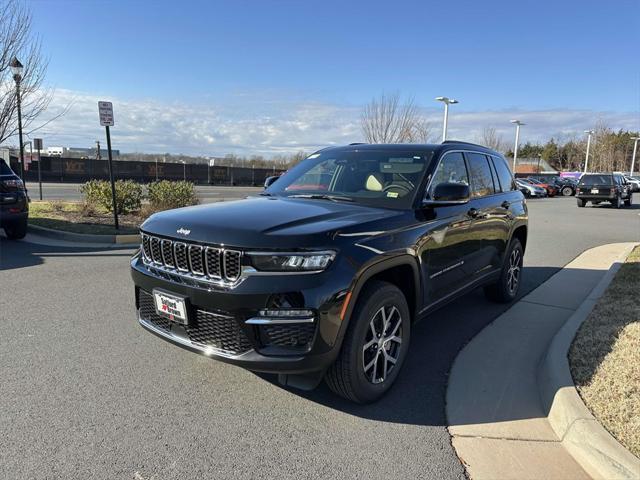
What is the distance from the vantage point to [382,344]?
3391mm

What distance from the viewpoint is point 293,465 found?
106 inches

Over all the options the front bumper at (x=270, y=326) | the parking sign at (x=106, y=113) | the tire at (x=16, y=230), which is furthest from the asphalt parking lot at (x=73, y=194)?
the front bumper at (x=270, y=326)

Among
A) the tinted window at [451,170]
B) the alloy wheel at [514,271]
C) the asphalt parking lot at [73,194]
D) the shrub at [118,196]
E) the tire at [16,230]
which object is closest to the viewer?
the tinted window at [451,170]

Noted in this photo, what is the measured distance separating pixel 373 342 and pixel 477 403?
0.93m

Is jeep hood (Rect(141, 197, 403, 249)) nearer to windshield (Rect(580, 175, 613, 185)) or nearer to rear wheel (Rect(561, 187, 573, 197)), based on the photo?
windshield (Rect(580, 175, 613, 185))

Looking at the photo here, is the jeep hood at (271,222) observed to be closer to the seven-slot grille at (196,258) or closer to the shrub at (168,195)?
the seven-slot grille at (196,258)

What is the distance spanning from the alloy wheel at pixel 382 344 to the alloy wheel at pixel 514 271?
298 centimetres

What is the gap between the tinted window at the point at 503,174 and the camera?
18.7 ft

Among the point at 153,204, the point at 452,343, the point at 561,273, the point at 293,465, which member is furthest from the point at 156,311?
the point at 153,204

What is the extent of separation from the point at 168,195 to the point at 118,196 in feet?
4.12

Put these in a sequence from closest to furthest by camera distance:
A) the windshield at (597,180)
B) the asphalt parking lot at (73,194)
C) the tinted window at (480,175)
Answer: the tinted window at (480,175) → the asphalt parking lot at (73,194) → the windshield at (597,180)

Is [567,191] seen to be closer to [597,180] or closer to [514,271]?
[597,180]

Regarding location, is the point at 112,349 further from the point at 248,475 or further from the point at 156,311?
the point at 248,475

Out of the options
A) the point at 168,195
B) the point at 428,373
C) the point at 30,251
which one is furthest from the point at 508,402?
the point at 168,195
